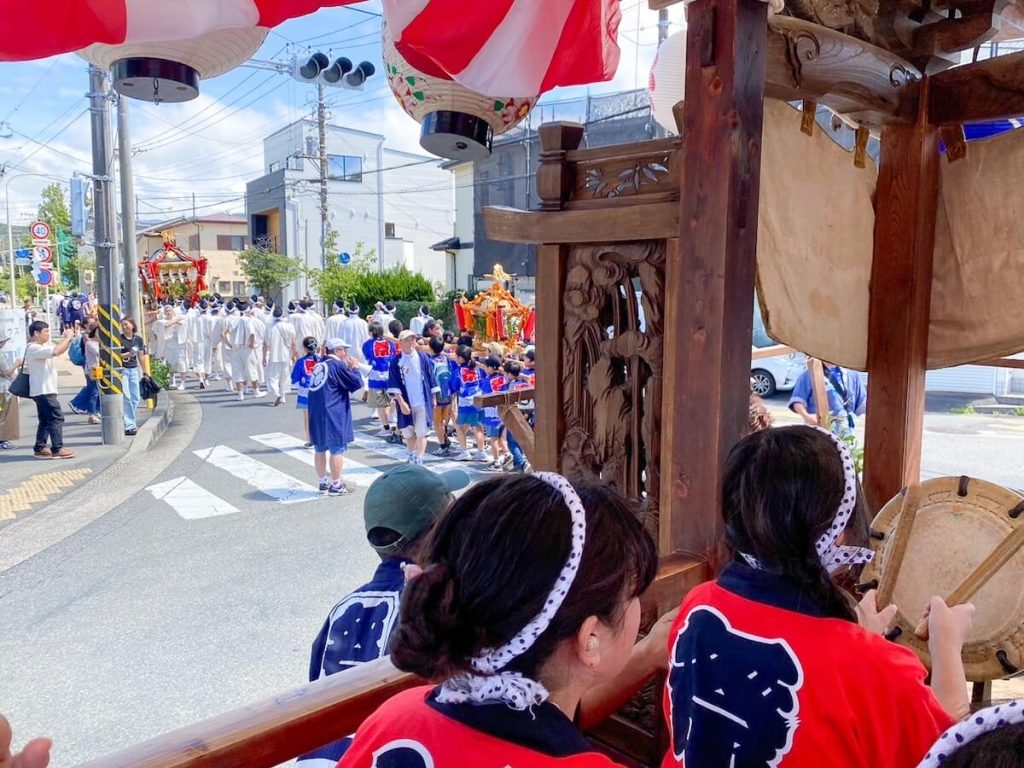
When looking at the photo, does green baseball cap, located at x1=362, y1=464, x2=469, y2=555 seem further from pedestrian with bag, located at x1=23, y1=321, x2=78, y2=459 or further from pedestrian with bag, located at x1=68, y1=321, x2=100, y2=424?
pedestrian with bag, located at x1=68, y1=321, x2=100, y2=424

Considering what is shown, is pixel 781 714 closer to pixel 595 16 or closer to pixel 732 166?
pixel 732 166

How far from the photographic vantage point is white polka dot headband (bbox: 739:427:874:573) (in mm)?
1293

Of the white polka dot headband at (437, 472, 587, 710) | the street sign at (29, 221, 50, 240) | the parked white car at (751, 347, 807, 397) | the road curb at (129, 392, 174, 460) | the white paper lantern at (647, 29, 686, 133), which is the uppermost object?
the street sign at (29, 221, 50, 240)

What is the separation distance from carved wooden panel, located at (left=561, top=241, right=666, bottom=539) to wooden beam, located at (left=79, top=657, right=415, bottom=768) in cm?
106

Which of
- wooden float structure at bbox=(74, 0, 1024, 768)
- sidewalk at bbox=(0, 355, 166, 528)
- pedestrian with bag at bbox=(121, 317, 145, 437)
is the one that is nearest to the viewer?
wooden float structure at bbox=(74, 0, 1024, 768)

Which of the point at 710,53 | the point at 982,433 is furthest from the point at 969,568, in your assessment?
the point at 982,433

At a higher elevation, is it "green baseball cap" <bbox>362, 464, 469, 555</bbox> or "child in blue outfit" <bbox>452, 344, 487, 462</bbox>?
"green baseball cap" <bbox>362, 464, 469, 555</bbox>

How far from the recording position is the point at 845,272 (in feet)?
9.16

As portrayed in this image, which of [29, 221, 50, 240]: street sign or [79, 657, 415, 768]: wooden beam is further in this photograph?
[29, 221, 50, 240]: street sign

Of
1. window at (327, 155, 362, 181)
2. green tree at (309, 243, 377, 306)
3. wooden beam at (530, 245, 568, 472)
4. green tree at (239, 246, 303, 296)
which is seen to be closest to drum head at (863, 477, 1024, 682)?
wooden beam at (530, 245, 568, 472)

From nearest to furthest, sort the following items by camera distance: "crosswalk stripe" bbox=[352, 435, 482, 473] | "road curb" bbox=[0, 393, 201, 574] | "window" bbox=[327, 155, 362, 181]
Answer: "road curb" bbox=[0, 393, 201, 574], "crosswalk stripe" bbox=[352, 435, 482, 473], "window" bbox=[327, 155, 362, 181]

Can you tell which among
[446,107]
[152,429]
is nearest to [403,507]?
[446,107]

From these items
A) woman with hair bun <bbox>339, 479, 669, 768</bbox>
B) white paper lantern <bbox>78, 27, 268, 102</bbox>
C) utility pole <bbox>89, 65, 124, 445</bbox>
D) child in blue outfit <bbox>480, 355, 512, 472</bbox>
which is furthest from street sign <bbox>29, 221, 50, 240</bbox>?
woman with hair bun <bbox>339, 479, 669, 768</bbox>

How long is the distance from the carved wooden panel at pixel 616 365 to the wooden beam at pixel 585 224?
5 centimetres
